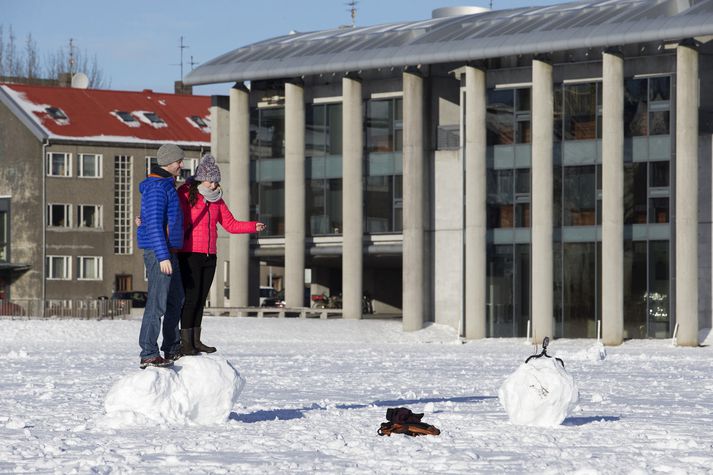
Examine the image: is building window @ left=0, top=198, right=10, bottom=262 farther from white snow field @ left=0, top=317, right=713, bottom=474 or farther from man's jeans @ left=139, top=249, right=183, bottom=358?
man's jeans @ left=139, top=249, right=183, bottom=358

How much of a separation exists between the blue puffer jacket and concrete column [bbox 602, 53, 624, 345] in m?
34.3

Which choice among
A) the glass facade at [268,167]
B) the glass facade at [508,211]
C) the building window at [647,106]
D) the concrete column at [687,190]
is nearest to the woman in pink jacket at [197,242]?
the concrete column at [687,190]

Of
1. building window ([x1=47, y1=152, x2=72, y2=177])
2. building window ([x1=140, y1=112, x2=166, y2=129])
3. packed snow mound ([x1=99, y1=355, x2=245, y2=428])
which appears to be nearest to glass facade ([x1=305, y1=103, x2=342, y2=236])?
building window ([x1=47, y1=152, x2=72, y2=177])

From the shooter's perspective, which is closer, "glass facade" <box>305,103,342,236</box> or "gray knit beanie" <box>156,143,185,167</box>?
"gray knit beanie" <box>156,143,185,167</box>

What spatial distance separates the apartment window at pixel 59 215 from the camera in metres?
83.4

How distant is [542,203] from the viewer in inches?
1949

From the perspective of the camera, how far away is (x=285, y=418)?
15.0 m

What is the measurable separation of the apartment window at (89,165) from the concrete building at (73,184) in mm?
54

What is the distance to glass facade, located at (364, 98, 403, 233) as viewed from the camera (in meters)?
56.2

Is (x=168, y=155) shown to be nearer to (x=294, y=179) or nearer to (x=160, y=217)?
(x=160, y=217)

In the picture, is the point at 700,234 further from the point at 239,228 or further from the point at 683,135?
the point at 239,228

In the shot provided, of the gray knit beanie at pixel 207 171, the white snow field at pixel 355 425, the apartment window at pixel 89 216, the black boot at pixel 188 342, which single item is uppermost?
the apartment window at pixel 89 216

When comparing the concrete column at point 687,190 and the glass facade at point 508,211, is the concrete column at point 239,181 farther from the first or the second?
the concrete column at point 687,190

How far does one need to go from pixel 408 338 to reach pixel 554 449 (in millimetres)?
39338
